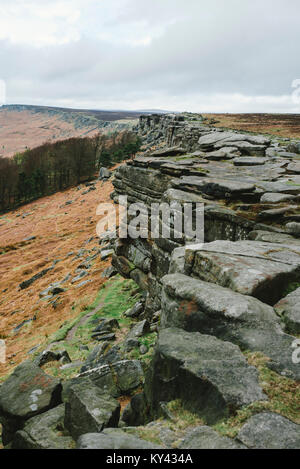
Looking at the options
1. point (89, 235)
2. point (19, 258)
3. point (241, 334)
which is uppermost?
point (241, 334)

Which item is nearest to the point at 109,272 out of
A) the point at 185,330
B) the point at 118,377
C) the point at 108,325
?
the point at 108,325

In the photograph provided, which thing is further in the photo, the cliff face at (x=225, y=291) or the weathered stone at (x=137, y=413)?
the weathered stone at (x=137, y=413)

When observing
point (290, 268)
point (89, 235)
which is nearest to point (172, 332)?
point (290, 268)

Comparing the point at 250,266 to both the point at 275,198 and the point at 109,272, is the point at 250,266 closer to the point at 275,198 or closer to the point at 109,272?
the point at 275,198

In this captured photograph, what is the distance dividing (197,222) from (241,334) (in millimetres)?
5036

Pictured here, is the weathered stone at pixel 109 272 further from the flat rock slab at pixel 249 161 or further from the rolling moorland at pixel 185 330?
the flat rock slab at pixel 249 161

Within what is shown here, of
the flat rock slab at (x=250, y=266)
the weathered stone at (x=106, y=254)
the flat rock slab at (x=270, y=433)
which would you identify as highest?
the flat rock slab at (x=250, y=266)

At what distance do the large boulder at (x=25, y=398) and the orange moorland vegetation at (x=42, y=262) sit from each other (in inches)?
220

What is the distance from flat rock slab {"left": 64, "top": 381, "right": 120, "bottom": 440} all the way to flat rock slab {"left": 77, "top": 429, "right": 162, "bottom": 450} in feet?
4.49

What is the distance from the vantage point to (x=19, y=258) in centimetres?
2934

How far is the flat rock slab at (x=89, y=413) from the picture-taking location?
446 cm

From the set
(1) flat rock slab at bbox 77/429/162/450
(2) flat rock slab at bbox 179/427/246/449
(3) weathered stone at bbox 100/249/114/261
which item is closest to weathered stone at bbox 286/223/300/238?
(2) flat rock slab at bbox 179/427/246/449

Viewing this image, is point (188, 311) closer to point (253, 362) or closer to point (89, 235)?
point (253, 362)

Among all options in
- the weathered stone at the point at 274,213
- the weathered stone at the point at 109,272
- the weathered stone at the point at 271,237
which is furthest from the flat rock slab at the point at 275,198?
the weathered stone at the point at 109,272
